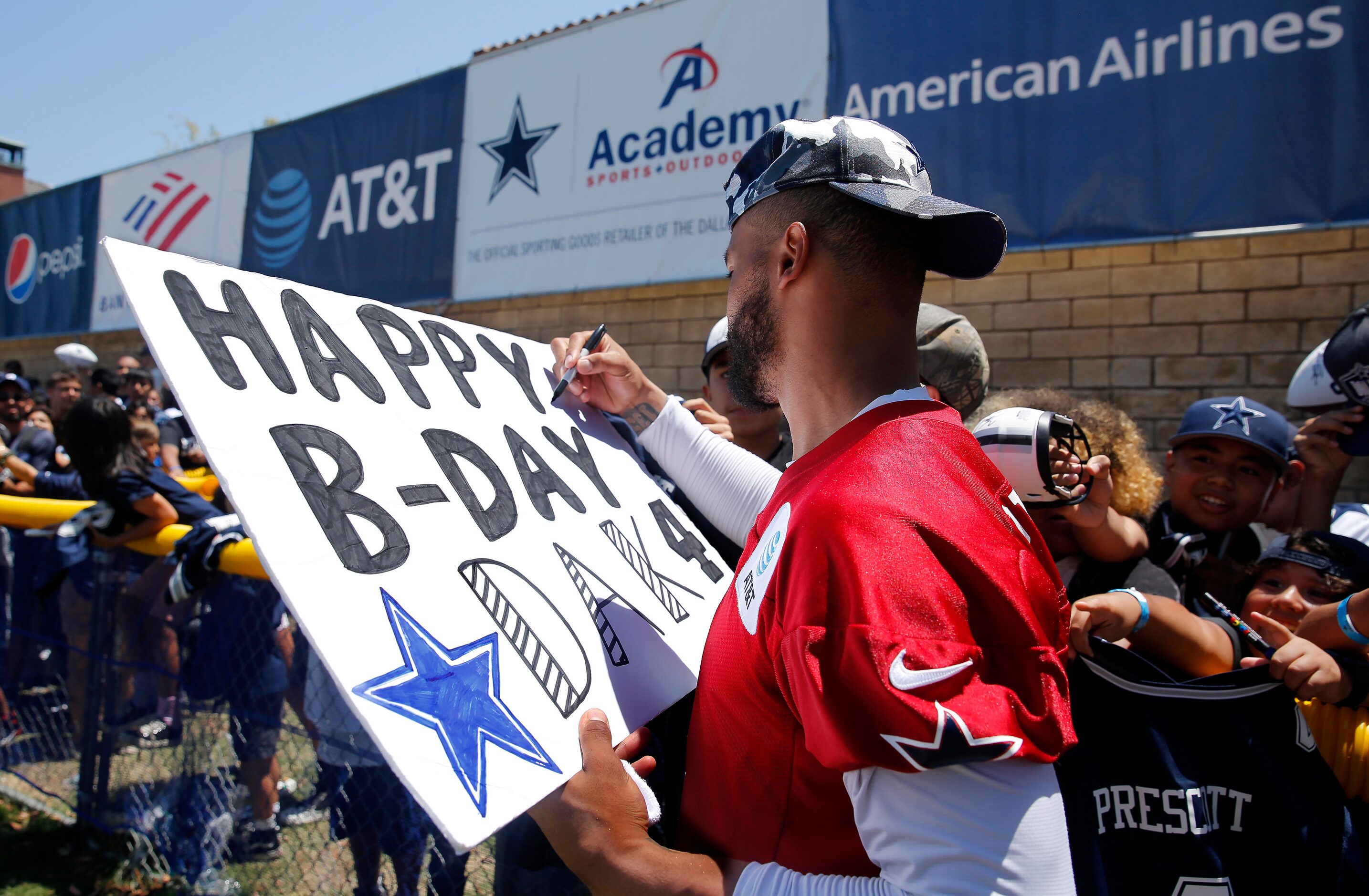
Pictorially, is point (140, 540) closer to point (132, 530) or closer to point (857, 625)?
point (132, 530)

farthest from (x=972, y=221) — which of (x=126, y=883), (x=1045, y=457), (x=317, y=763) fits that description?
(x=126, y=883)

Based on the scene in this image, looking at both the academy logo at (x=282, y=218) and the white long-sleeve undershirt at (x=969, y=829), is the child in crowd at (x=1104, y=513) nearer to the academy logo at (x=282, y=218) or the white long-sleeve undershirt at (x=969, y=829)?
the white long-sleeve undershirt at (x=969, y=829)

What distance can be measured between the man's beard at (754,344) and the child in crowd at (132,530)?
2460mm

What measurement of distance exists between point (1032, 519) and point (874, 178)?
90 centimetres

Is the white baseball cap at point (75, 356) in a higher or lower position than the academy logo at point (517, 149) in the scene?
lower

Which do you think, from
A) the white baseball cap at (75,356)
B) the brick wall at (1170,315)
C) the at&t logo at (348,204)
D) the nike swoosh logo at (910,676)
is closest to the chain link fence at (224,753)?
the nike swoosh logo at (910,676)

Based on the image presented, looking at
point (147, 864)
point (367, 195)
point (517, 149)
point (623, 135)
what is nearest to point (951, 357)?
point (147, 864)

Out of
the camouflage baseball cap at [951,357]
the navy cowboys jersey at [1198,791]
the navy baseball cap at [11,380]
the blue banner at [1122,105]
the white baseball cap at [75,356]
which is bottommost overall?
the navy cowboys jersey at [1198,791]

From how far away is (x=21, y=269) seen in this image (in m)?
12.8

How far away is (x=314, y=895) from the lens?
2.66 metres

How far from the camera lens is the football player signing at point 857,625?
0.74m

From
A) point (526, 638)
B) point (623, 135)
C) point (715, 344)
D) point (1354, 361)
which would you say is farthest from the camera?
point (623, 135)

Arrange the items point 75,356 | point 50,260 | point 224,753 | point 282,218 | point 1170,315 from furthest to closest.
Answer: point 50,260
point 282,218
point 75,356
point 1170,315
point 224,753

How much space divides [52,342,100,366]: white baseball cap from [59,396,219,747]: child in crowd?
588cm
